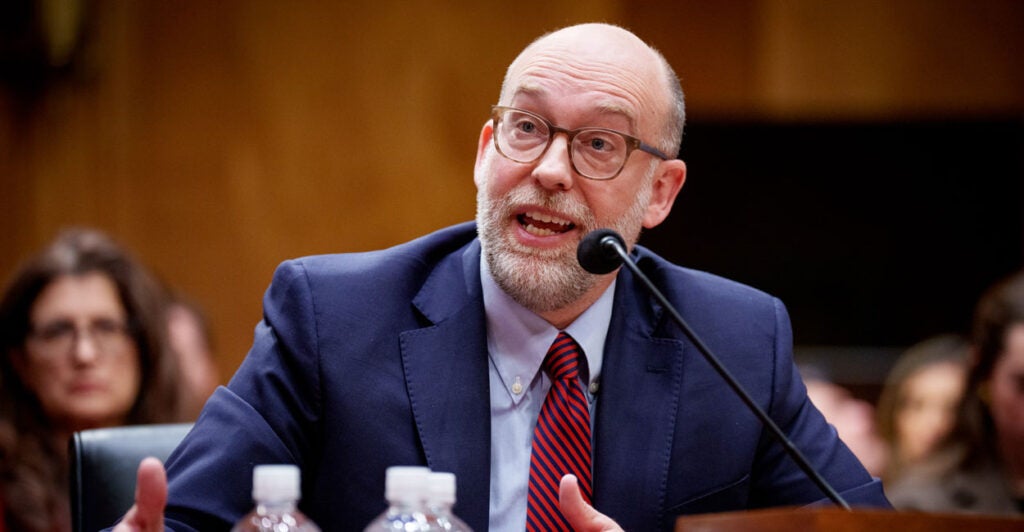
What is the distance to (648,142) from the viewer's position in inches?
80.7

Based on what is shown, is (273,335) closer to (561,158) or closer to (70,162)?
(561,158)

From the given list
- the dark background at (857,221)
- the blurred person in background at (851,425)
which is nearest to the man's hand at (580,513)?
the blurred person in background at (851,425)

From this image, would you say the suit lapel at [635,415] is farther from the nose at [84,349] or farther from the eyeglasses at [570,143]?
the nose at [84,349]

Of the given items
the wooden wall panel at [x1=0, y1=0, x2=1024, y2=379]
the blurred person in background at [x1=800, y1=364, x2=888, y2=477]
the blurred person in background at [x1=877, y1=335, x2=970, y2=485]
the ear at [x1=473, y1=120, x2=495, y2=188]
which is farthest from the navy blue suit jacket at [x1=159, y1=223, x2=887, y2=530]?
the wooden wall panel at [x1=0, y1=0, x2=1024, y2=379]

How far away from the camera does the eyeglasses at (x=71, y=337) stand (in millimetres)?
3045

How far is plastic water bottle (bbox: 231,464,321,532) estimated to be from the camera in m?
1.16

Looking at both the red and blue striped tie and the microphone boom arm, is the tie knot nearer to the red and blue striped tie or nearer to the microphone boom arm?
the red and blue striped tie

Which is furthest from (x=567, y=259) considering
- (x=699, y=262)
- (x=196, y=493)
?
(x=699, y=262)

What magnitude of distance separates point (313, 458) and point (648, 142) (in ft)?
2.49

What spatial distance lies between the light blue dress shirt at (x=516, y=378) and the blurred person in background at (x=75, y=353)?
1.38 meters

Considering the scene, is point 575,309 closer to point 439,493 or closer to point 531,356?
point 531,356

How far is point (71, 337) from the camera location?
10.0 feet

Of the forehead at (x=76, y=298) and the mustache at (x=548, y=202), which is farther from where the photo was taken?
the forehead at (x=76, y=298)

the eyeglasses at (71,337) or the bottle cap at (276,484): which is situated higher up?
the bottle cap at (276,484)
